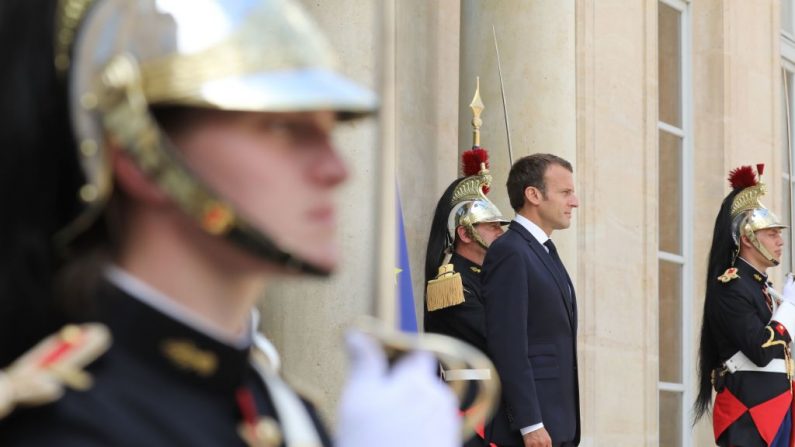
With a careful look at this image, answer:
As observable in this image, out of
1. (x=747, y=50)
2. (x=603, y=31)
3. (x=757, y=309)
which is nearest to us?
(x=757, y=309)

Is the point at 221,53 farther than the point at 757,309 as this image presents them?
No

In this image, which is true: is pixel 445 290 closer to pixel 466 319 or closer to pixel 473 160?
pixel 466 319

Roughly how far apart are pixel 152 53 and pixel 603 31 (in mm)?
7630

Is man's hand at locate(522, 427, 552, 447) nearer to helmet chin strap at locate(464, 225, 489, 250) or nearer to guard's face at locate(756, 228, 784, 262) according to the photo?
helmet chin strap at locate(464, 225, 489, 250)

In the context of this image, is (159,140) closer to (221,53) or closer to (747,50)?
(221,53)

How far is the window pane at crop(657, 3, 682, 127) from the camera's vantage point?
400 inches

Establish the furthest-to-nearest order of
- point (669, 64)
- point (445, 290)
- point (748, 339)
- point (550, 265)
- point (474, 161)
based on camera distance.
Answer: point (669, 64), point (748, 339), point (474, 161), point (445, 290), point (550, 265)

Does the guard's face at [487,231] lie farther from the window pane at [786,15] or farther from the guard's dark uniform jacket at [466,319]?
the window pane at [786,15]

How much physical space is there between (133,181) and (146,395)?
172mm

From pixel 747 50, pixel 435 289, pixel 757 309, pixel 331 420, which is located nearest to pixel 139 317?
pixel 331 420

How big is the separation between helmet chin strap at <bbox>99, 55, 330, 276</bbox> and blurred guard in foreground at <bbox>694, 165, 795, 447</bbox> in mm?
6166

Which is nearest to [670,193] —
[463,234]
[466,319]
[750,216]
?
[750,216]

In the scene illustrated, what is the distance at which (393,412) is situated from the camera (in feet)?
3.92

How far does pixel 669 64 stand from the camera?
10320mm
